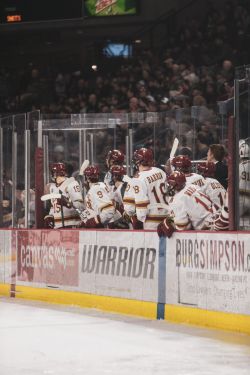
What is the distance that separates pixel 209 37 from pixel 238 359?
12.9 meters

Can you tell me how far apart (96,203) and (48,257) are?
3.21ft

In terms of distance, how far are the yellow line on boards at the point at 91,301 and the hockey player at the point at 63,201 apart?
880 mm

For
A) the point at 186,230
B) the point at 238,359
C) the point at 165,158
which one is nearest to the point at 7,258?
the point at 165,158

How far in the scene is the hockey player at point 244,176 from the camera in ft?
28.4

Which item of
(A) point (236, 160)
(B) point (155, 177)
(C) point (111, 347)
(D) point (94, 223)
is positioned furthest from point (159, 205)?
(C) point (111, 347)

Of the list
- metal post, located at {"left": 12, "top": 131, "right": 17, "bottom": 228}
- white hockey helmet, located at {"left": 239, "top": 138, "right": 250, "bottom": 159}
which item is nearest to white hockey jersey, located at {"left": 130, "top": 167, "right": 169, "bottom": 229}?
white hockey helmet, located at {"left": 239, "top": 138, "right": 250, "bottom": 159}

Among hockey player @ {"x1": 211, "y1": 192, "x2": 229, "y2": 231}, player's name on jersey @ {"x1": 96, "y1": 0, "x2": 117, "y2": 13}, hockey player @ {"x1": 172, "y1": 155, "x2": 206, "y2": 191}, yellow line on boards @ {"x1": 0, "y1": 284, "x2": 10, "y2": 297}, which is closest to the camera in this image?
hockey player @ {"x1": 211, "y1": 192, "x2": 229, "y2": 231}

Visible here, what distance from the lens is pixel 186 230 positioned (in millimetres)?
9508

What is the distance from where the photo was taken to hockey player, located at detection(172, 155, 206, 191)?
33.3 ft

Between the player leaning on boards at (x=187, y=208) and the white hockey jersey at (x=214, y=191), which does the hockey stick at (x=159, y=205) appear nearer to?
the white hockey jersey at (x=214, y=191)

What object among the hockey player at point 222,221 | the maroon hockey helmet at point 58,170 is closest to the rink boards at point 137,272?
the hockey player at point 222,221

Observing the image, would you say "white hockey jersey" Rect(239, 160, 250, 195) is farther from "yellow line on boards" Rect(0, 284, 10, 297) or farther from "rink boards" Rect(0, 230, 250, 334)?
"yellow line on boards" Rect(0, 284, 10, 297)

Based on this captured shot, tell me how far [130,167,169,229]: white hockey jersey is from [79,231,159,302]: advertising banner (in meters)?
0.33

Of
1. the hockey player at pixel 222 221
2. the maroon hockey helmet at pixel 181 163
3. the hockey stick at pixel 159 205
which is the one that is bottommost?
the hockey player at pixel 222 221
